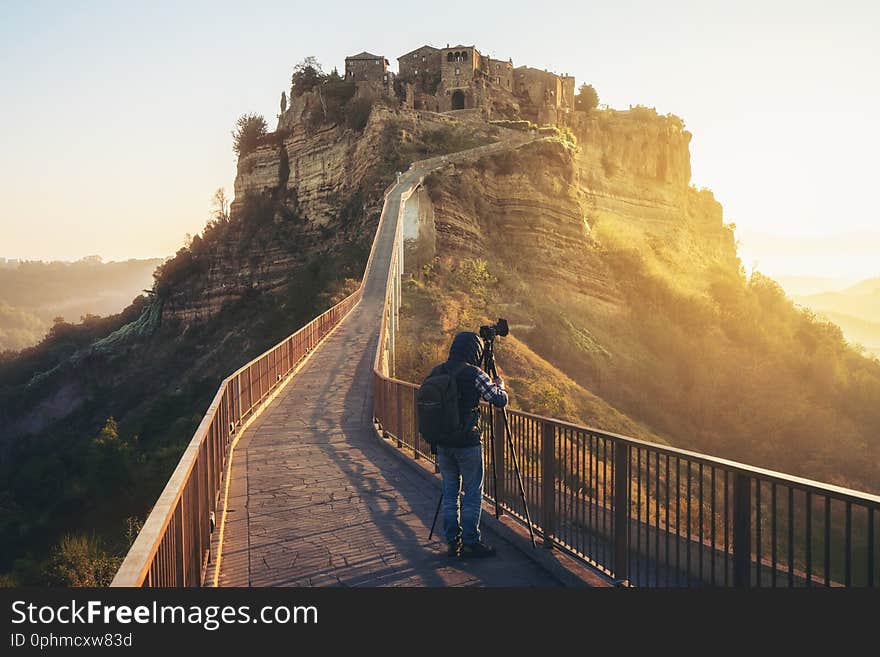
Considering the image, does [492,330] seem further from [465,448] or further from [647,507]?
[647,507]

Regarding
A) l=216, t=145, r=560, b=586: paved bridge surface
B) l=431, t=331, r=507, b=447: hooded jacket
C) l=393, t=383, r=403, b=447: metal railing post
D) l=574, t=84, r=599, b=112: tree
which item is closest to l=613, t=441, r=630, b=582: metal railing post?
l=216, t=145, r=560, b=586: paved bridge surface

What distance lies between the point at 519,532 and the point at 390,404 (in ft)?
21.3

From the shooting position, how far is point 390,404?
43.3ft

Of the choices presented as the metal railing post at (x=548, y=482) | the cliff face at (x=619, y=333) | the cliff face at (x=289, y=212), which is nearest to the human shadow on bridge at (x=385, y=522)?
the metal railing post at (x=548, y=482)

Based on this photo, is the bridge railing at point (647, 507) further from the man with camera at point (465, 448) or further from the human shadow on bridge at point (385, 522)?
the human shadow on bridge at point (385, 522)

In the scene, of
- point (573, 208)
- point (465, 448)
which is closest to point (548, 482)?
point (465, 448)

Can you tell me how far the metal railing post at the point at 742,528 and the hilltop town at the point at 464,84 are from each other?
202ft

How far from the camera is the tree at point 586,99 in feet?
277

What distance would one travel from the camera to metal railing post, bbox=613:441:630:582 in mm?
5441

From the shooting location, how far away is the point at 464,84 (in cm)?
6881

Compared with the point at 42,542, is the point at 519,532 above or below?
above

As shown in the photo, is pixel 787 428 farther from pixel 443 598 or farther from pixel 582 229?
pixel 443 598

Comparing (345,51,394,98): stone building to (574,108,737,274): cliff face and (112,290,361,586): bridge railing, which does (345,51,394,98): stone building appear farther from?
(112,290,361,586): bridge railing

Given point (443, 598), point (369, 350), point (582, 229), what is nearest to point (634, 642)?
point (443, 598)
